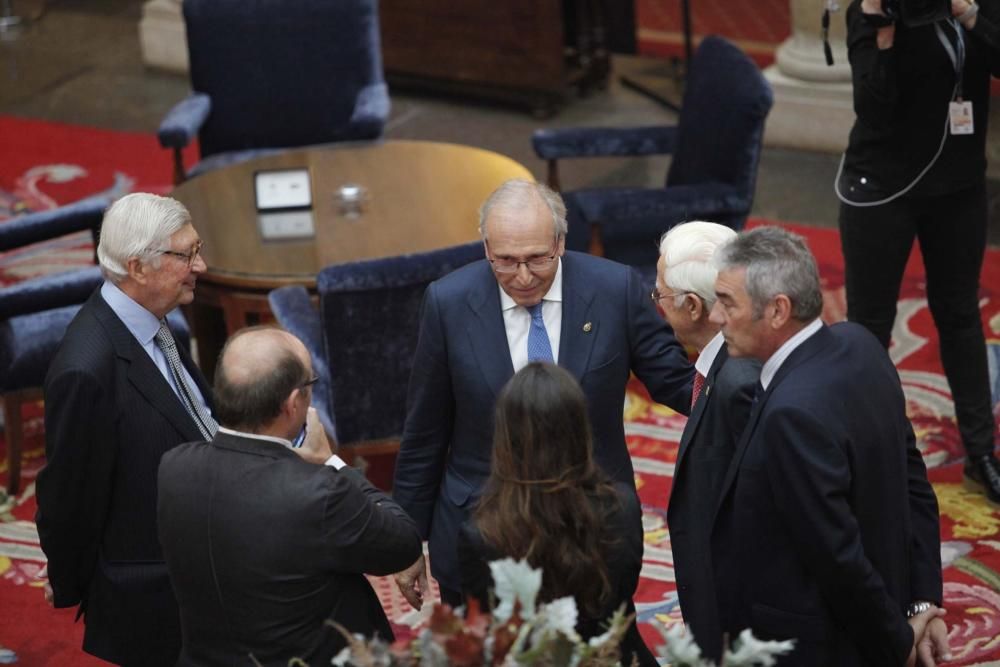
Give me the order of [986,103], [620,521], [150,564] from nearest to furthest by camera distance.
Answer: [620,521]
[150,564]
[986,103]

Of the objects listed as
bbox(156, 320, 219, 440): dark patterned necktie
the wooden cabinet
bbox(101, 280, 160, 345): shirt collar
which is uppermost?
bbox(101, 280, 160, 345): shirt collar

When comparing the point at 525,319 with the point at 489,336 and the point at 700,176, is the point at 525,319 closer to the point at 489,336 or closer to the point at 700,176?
the point at 489,336

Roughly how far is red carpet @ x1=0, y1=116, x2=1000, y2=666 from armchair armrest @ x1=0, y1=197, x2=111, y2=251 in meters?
0.70

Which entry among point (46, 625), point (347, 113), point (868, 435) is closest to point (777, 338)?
point (868, 435)

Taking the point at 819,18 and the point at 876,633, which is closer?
the point at 876,633

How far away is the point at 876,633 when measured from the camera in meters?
2.55

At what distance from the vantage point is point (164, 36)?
8.95 m

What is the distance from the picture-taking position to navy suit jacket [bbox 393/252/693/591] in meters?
3.05

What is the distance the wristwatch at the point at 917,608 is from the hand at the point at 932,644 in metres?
0.03

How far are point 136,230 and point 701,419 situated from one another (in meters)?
1.32

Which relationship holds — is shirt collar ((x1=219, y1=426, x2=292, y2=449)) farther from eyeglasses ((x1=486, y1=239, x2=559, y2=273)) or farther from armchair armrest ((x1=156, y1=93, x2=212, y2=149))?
armchair armrest ((x1=156, y1=93, x2=212, y2=149))

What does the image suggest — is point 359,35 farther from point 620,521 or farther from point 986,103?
point 620,521

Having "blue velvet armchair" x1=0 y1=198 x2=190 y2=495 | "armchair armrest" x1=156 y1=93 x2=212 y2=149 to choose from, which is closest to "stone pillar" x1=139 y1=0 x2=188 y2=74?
"armchair armrest" x1=156 y1=93 x2=212 y2=149

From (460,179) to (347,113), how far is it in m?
1.07
